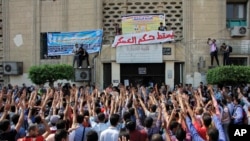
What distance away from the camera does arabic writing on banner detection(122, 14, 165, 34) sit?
2355 cm

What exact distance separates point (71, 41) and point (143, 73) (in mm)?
4621

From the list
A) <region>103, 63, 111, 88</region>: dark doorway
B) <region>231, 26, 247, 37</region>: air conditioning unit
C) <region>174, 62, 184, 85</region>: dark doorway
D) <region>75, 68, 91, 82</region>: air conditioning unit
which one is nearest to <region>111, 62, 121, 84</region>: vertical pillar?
<region>103, 63, 111, 88</region>: dark doorway

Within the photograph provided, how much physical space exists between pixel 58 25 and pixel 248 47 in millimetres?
11543

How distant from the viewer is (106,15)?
2550 cm

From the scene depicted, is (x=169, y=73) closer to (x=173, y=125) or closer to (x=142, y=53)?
(x=142, y=53)

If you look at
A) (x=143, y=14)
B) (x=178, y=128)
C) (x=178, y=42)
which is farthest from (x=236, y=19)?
(x=178, y=128)

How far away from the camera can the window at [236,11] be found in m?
24.9

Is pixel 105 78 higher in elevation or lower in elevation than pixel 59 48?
lower

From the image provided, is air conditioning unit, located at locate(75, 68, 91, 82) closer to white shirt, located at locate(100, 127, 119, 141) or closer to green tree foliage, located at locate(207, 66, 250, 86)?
green tree foliage, located at locate(207, 66, 250, 86)

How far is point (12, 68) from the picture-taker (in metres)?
25.7

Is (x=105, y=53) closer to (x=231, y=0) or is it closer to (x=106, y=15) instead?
(x=106, y=15)

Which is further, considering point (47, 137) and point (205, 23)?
point (205, 23)

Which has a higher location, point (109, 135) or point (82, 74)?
point (82, 74)

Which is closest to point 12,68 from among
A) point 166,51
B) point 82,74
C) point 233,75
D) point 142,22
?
point 82,74
